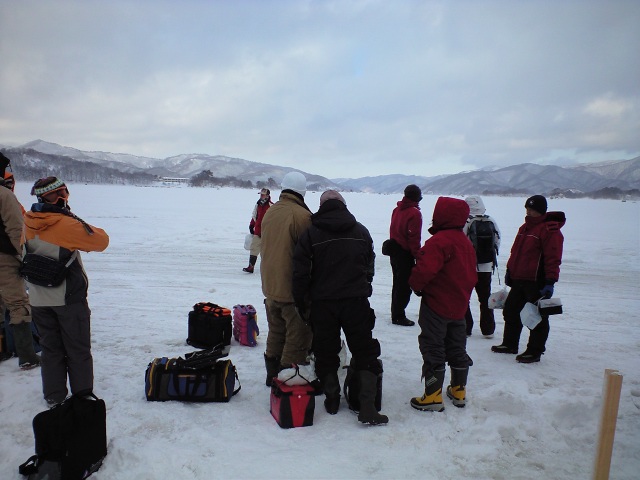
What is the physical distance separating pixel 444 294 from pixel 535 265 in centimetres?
177

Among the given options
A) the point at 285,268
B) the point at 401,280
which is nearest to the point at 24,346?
the point at 285,268

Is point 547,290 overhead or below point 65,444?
overhead

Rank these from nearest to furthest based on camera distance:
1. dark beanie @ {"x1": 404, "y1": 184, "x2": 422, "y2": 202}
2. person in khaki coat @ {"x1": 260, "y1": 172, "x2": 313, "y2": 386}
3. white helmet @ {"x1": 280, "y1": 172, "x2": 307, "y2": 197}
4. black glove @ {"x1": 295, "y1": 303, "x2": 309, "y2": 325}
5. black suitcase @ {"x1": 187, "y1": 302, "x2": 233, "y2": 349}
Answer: black glove @ {"x1": 295, "y1": 303, "x2": 309, "y2": 325} < person in khaki coat @ {"x1": 260, "y1": 172, "x2": 313, "y2": 386} < white helmet @ {"x1": 280, "y1": 172, "x2": 307, "y2": 197} < black suitcase @ {"x1": 187, "y1": 302, "x2": 233, "y2": 349} < dark beanie @ {"x1": 404, "y1": 184, "x2": 422, "y2": 202}

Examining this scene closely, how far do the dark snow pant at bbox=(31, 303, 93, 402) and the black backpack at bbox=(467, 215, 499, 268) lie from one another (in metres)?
4.72

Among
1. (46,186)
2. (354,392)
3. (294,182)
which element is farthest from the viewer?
(294,182)

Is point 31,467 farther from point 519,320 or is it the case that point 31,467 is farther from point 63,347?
point 519,320

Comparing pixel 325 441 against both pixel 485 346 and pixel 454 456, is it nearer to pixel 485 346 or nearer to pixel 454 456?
pixel 454 456

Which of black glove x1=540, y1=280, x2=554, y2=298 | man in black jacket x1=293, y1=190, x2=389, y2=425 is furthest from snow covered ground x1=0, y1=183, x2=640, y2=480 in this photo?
black glove x1=540, y1=280, x2=554, y2=298

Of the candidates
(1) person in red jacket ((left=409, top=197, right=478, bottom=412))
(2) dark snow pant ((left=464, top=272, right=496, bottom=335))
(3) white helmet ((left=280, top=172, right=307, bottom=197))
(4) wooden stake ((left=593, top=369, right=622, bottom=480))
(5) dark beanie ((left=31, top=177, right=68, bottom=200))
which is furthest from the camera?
(2) dark snow pant ((left=464, top=272, right=496, bottom=335))

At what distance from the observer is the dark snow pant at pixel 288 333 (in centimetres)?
390

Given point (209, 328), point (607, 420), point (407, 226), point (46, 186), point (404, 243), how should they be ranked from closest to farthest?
point (607, 420) < point (46, 186) < point (209, 328) < point (407, 226) < point (404, 243)

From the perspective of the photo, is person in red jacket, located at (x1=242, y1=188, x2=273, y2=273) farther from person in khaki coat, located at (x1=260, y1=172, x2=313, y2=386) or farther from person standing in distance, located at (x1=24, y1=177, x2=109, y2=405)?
person standing in distance, located at (x1=24, y1=177, x2=109, y2=405)

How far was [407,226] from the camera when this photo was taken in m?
5.79

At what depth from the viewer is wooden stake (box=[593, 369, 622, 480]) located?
2.18 meters
